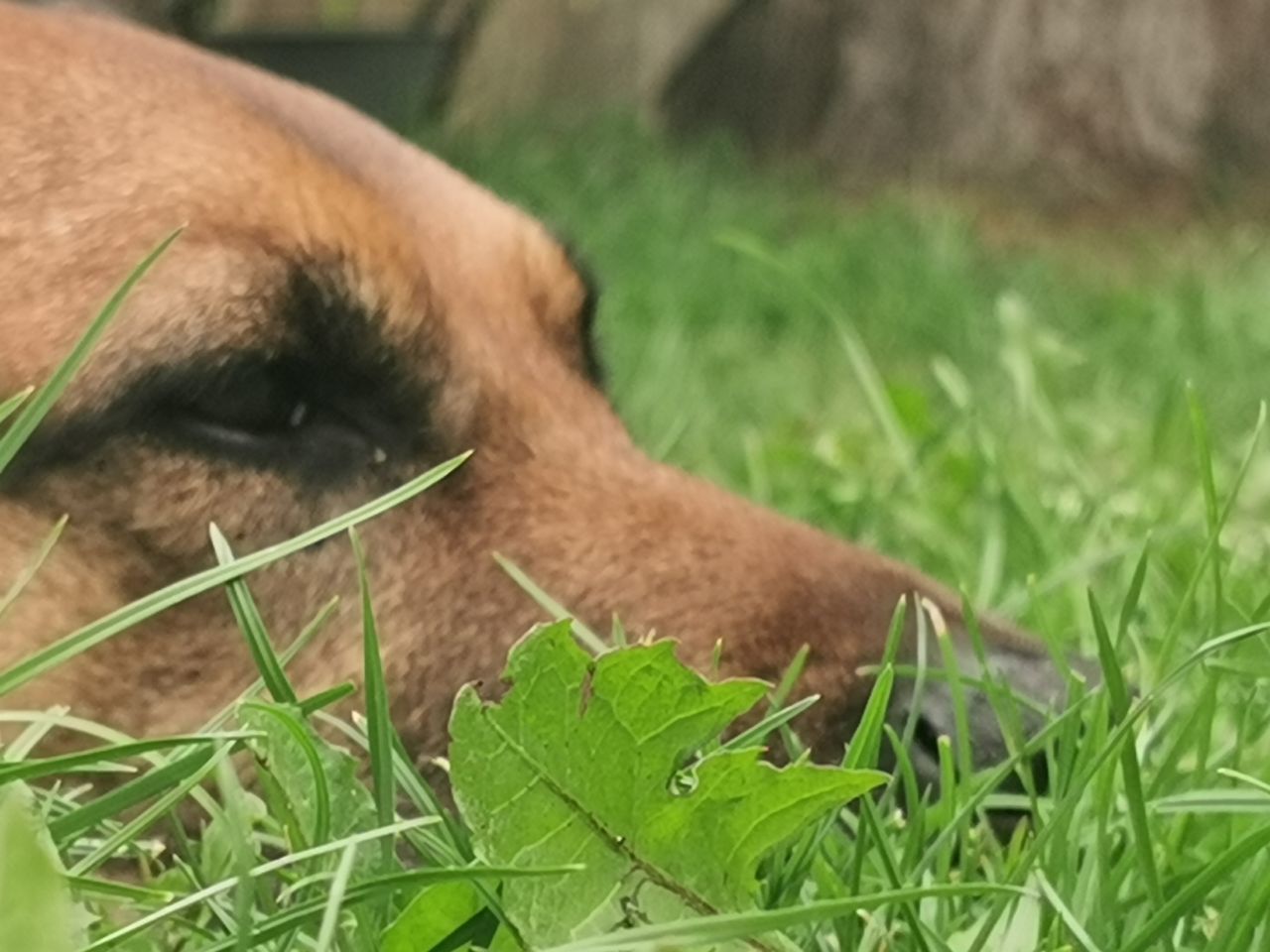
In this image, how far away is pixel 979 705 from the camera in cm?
143

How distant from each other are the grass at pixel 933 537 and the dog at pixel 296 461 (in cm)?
12

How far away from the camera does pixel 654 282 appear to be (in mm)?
4629

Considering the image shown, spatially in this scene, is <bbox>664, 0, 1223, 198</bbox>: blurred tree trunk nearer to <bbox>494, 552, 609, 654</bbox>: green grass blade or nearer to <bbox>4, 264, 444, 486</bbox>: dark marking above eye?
<bbox>4, 264, 444, 486</bbox>: dark marking above eye

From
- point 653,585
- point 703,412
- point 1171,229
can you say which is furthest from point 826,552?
point 1171,229

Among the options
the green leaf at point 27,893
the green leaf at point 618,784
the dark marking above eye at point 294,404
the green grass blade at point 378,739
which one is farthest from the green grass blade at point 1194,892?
the dark marking above eye at point 294,404

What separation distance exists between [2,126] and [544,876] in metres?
0.89

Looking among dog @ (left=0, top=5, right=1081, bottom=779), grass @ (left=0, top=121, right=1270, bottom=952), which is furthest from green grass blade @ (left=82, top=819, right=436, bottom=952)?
dog @ (left=0, top=5, right=1081, bottom=779)

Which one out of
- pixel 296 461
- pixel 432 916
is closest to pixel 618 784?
pixel 432 916

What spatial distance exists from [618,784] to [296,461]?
664 millimetres

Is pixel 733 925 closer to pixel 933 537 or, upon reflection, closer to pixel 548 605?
pixel 548 605

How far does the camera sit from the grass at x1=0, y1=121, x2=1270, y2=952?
1.00 m

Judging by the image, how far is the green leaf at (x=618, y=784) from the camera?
3.24 feet

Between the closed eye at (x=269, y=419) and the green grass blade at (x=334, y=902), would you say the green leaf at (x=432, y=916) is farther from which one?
the closed eye at (x=269, y=419)

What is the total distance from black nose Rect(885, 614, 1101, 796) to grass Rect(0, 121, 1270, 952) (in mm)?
34
